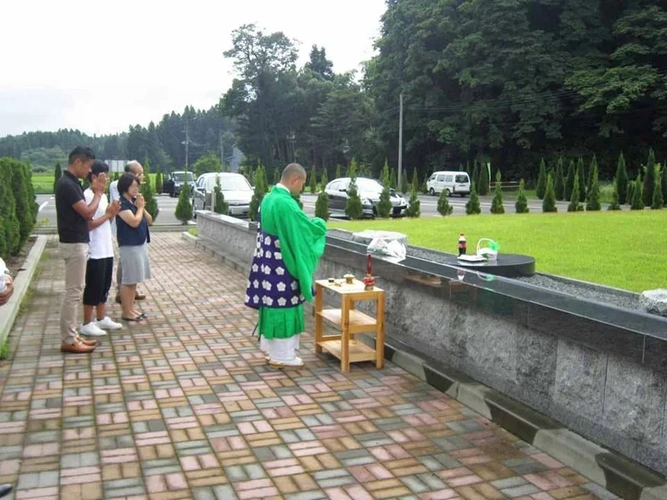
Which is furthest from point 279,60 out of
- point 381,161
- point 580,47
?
point 580,47

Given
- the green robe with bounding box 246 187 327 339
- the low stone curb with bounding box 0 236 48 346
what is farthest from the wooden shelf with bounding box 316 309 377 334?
the low stone curb with bounding box 0 236 48 346

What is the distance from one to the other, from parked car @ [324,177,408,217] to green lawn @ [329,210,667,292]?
17.0ft

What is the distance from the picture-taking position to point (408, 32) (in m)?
50.1

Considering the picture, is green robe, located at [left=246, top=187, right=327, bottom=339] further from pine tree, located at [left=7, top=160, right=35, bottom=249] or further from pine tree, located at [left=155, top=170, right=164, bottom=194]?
pine tree, located at [left=155, top=170, right=164, bottom=194]

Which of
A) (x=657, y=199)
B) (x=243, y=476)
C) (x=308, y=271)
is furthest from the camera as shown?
(x=657, y=199)

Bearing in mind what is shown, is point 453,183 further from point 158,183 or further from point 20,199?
point 20,199

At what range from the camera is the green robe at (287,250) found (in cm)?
583

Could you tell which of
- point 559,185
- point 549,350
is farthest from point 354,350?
point 559,185

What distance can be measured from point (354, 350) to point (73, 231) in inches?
110

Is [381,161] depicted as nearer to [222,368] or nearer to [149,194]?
[149,194]

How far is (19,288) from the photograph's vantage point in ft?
30.1

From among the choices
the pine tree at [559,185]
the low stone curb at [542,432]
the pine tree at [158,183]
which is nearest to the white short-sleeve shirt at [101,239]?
the low stone curb at [542,432]

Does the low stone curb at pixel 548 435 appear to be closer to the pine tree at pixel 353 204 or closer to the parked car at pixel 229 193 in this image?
the pine tree at pixel 353 204

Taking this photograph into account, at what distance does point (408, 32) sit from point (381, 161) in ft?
34.4
